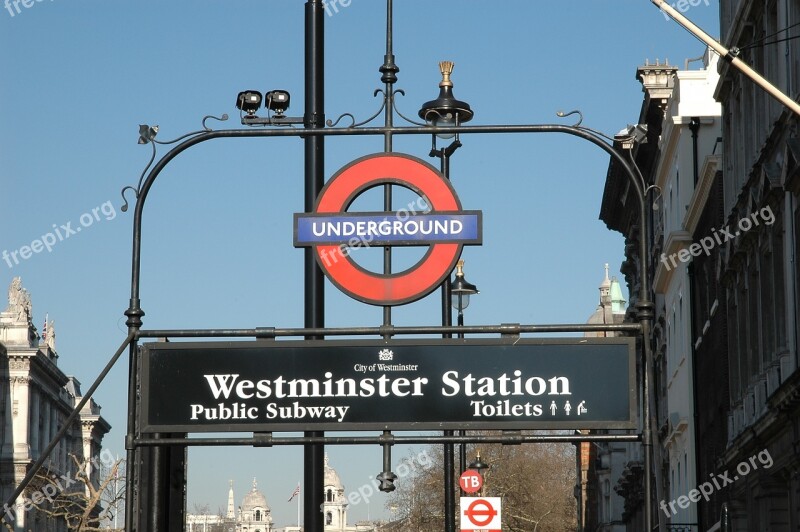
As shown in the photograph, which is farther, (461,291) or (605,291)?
(605,291)

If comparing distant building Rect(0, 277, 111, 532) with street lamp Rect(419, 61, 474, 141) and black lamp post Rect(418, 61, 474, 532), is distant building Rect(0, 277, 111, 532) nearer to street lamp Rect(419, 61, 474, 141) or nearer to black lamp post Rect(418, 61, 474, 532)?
black lamp post Rect(418, 61, 474, 532)

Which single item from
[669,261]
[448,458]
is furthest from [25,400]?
[448,458]

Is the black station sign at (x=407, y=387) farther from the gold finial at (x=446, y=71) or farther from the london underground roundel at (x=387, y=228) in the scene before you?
the gold finial at (x=446, y=71)

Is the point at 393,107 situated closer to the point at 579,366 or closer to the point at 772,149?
the point at 579,366

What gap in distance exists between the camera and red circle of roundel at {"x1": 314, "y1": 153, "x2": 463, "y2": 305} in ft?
36.8

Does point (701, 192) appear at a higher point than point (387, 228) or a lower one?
higher

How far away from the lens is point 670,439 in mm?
45250

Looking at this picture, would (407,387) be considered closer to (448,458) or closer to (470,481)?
(448,458)

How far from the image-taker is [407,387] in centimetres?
1091

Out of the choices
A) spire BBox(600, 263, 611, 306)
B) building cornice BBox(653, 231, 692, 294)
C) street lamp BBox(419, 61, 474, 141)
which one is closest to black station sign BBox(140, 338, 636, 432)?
street lamp BBox(419, 61, 474, 141)

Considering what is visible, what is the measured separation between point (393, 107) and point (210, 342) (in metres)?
2.36

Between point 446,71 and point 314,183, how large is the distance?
20.2 ft

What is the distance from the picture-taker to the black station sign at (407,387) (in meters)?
10.8

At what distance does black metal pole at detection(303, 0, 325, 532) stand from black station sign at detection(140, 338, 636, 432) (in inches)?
14.4
